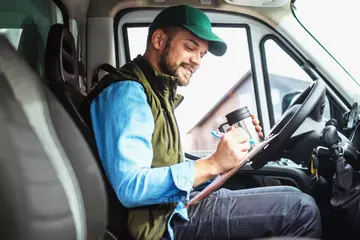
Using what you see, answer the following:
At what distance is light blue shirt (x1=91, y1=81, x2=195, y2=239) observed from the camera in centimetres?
115


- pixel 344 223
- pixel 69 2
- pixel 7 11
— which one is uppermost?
pixel 69 2

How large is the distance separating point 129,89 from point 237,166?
338 mm

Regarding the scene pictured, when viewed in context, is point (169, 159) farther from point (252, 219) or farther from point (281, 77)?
point (281, 77)

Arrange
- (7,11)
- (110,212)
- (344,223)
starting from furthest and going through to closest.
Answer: (344,223), (7,11), (110,212)

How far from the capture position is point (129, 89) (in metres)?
1.25

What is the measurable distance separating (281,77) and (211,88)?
1.10ft

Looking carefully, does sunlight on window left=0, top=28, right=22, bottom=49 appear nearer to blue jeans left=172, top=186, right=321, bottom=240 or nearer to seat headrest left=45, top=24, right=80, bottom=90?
seat headrest left=45, top=24, right=80, bottom=90

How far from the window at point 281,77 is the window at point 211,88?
0.10m

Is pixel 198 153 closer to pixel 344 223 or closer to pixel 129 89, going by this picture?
pixel 344 223

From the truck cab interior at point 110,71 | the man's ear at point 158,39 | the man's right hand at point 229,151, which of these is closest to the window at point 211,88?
the truck cab interior at point 110,71

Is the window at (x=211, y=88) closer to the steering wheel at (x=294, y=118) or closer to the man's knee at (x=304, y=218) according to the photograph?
the steering wheel at (x=294, y=118)

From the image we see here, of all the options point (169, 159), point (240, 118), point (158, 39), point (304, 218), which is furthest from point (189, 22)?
point (304, 218)

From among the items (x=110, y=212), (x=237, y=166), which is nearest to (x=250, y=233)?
(x=237, y=166)

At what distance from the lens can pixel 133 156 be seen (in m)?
1.15
